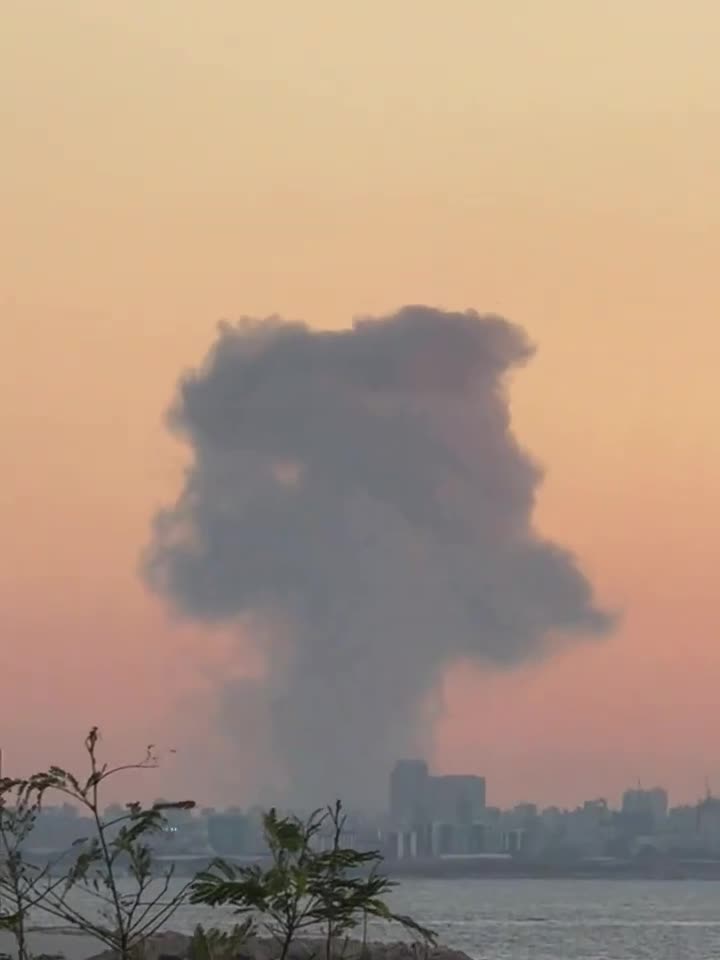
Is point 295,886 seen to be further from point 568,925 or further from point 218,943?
point 568,925

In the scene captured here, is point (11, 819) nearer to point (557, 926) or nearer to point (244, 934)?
point (244, 934)

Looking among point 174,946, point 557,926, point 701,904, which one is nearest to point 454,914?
point 557,926

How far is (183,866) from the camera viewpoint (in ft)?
572

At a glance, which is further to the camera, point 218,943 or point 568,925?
point 568,925

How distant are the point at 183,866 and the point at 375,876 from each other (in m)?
161

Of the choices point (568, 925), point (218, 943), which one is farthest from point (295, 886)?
point (568, 925)

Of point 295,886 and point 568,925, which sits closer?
point 295,886

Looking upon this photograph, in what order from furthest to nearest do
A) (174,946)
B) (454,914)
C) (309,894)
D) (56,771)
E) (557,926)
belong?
(454,914)
(557,926)
(174,946)
(56,771)
(309,894)

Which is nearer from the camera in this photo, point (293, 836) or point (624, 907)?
point (293, 836)

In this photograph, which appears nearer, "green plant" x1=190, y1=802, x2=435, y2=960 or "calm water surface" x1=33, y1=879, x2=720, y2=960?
"green plant" x1=190, y1=802, x2=435, y2=960

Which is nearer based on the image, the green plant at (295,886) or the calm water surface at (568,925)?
the green plant at (295,886)

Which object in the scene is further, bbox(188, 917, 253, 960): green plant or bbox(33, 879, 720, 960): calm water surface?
bbox(33, 879, 720, 960): calm water surface

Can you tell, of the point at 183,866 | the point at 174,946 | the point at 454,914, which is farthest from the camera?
the point at 183,866

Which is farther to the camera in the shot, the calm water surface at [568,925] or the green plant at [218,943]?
the calm water surface at [568,925]
